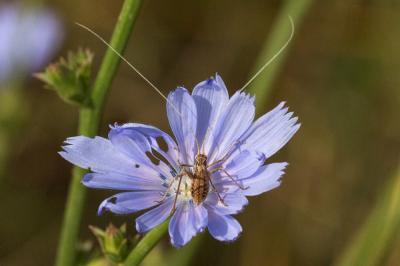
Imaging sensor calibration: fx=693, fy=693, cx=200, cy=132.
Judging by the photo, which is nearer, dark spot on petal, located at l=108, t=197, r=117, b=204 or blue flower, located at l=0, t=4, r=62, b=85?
dark spot on petal, located at l=108, t=197, r=117, b=204

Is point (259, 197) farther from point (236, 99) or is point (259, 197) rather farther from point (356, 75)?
point (236, 99)

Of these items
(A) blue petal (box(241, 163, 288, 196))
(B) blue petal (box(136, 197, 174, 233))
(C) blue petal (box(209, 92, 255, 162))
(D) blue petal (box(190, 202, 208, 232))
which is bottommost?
(B) blue petal (box(136, 197, 174, 233))

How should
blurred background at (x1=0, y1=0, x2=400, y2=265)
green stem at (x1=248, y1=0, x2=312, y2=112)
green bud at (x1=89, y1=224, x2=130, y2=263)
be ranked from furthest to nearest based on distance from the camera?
blurred background at (x1=0, y1=0, x2=400, y2=265) → green stem at (x1=248, y1=0, x2=312, y2=112) → green bud at (x1=89, y1=224, x2=130, y2=263)

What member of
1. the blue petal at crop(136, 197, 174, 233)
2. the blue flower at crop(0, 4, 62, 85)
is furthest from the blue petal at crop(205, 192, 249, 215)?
the blue flower at crop(0, 4, 62, 85)

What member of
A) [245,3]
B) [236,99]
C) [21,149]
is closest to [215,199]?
[236,99]

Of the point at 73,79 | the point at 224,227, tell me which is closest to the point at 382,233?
the point at 224,227

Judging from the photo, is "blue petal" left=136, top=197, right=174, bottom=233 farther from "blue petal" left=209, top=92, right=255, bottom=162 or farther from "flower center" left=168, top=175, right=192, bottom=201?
"blue petal" left=209, top=92, right=255, bottom=162
